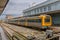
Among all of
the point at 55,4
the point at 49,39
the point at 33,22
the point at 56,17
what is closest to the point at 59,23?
the point at 56,17

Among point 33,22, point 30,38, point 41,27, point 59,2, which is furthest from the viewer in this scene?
point 59,2

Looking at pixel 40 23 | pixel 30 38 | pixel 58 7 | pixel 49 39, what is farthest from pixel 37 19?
pixel 49 39

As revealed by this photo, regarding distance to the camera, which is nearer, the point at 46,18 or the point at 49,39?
the point at 49,39

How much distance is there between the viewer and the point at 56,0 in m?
28.0

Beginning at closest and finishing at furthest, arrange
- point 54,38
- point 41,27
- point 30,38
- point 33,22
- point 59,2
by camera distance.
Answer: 1. point 54,38
2. point 30,38
3. point 41,27
4. point 33,22
5. point 59,2

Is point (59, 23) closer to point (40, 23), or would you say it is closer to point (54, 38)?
point (40, 23)

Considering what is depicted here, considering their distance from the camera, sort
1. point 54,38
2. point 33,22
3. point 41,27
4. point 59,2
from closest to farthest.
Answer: point 54,38, point 41,27, point 33,22, point 59,2

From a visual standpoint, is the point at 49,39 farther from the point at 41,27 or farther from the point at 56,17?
the point at 56,17

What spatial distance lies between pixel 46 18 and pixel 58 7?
5934 mm

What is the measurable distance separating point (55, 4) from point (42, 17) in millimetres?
8098

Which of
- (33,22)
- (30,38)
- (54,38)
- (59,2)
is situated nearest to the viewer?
(54,38)

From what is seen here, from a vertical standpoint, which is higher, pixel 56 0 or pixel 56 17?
pixel 56 0

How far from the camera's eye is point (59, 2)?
2745 centimetres

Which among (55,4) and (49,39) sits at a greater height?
(55,4)
